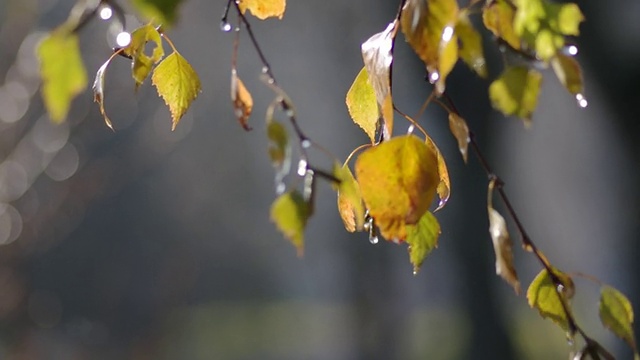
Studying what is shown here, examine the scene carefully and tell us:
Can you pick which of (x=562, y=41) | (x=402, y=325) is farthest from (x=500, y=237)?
(x=402, y=325)

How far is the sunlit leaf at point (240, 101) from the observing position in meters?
0.58

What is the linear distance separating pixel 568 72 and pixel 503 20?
73 mm

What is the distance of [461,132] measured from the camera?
607mm

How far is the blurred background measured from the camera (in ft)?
10.4

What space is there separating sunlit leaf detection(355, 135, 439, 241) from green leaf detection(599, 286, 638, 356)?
0.68ft

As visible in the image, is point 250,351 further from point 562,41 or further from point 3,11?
point 562,41

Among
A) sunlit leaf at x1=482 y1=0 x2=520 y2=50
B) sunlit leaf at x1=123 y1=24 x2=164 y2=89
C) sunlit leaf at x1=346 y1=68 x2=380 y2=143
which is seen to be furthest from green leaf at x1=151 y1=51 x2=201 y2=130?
sunlit leaf at x1=482 y1=0 x2=520 y2=50

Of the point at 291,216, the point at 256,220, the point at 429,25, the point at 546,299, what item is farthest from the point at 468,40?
the point at 256,220

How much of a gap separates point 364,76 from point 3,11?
10.7 ft

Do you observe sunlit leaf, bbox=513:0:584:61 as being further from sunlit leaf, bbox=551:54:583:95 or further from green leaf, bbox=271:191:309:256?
green leaf, bbox=271:191:309:256

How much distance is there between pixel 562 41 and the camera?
1.75 feet

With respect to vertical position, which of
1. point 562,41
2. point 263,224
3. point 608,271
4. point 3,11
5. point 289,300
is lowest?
point 289,300

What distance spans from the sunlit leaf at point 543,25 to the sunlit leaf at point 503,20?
5 cm

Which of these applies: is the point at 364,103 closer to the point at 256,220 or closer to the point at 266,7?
the point at 266,7
